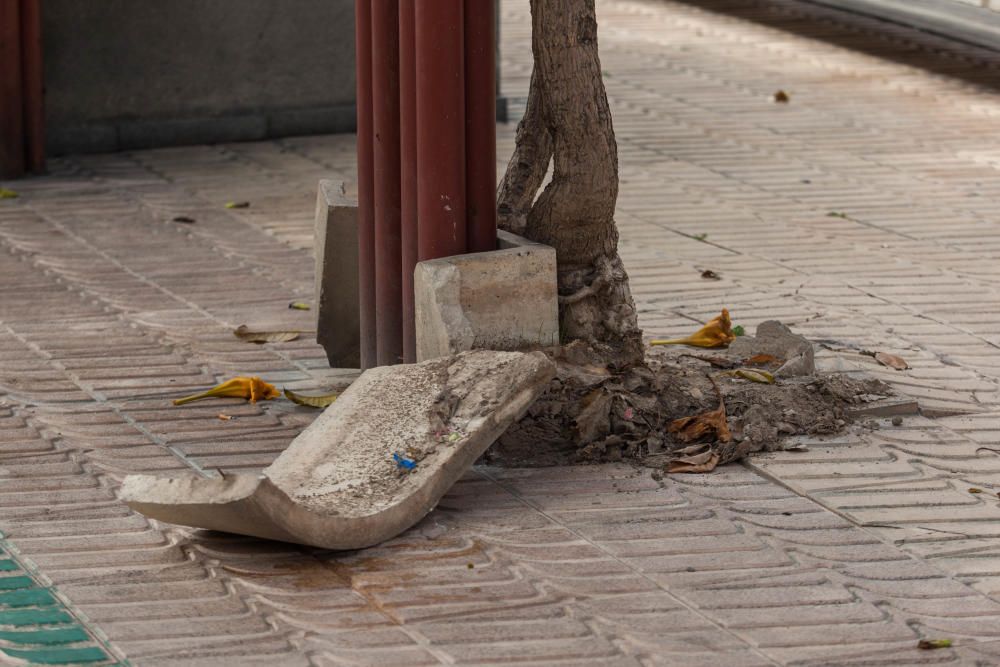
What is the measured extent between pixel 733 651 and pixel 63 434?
2.30 meters

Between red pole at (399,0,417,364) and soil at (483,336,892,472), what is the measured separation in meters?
0.48

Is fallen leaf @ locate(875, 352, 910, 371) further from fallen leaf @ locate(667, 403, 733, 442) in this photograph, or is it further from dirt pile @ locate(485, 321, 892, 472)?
fallen leaf @ locate(667, 403, 733, 442)

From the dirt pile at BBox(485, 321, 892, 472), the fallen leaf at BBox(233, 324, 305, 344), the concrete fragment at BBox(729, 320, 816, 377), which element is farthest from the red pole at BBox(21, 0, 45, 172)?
the dirt pile at BBox(485, 321, 892, 472)

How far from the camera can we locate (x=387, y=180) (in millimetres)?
5355

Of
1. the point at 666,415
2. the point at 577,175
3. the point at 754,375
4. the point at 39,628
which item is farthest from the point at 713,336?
the point at 39,628

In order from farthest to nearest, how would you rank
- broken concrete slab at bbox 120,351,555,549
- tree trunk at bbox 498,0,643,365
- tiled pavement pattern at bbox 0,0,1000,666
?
tree trunk at bbox 498,0,643,365, broken concrete slab at bbox 120,351,555,549, tiled pavement pattern at bbox 0,0,1000,666

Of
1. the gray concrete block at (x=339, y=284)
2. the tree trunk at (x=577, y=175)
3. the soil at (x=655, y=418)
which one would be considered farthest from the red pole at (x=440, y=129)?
the gray concrete block at (x=339, y=284)

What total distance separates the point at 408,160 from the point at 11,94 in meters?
4.36

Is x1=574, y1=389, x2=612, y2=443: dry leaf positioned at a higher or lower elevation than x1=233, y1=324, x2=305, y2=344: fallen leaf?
higher

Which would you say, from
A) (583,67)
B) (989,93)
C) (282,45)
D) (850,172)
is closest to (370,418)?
(583,67)

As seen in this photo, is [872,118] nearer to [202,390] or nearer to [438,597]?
[202,390]

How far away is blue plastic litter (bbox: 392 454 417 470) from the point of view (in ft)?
15.0

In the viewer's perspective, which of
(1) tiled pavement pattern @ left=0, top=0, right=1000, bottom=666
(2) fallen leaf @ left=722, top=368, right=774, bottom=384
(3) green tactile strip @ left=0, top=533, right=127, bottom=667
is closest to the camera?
(3) green tactile strip @ left=0, top=533, right=127, bottom=667

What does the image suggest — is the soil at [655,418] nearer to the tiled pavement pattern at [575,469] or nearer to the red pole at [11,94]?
the tiled pavement pattern at [575,469]
